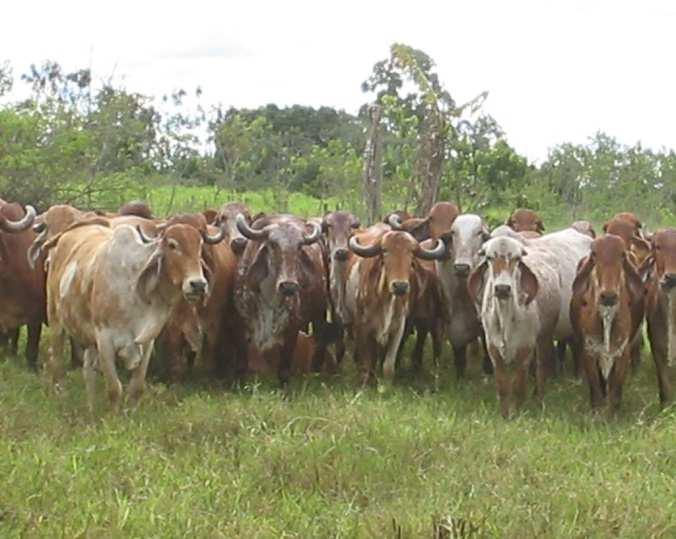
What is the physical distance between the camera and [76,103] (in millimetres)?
20531

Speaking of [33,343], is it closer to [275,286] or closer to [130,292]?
[275,286]

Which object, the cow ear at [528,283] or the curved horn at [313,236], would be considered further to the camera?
the curved horn at [313,236]

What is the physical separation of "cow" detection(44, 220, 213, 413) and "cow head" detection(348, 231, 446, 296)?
6.25 feet

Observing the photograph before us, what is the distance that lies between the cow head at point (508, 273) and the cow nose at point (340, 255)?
79.0 inches

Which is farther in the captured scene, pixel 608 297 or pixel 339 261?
pixel 339 261

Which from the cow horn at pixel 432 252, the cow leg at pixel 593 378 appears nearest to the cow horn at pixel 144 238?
the cow horn at pixel 432 252

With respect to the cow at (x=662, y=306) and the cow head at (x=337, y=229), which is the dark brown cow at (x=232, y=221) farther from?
the cow at (x=662, y=306)

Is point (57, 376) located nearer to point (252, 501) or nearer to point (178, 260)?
point (178, 260)

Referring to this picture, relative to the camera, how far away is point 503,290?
323 inches

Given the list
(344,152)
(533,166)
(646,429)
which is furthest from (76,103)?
(646,429)

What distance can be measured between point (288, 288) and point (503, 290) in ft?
6.20

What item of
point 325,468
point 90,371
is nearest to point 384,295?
point 90,371

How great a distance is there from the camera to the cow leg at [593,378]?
8695mm

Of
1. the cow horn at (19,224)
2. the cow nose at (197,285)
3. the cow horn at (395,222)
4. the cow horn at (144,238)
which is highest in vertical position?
the cow horn at (395,222)
